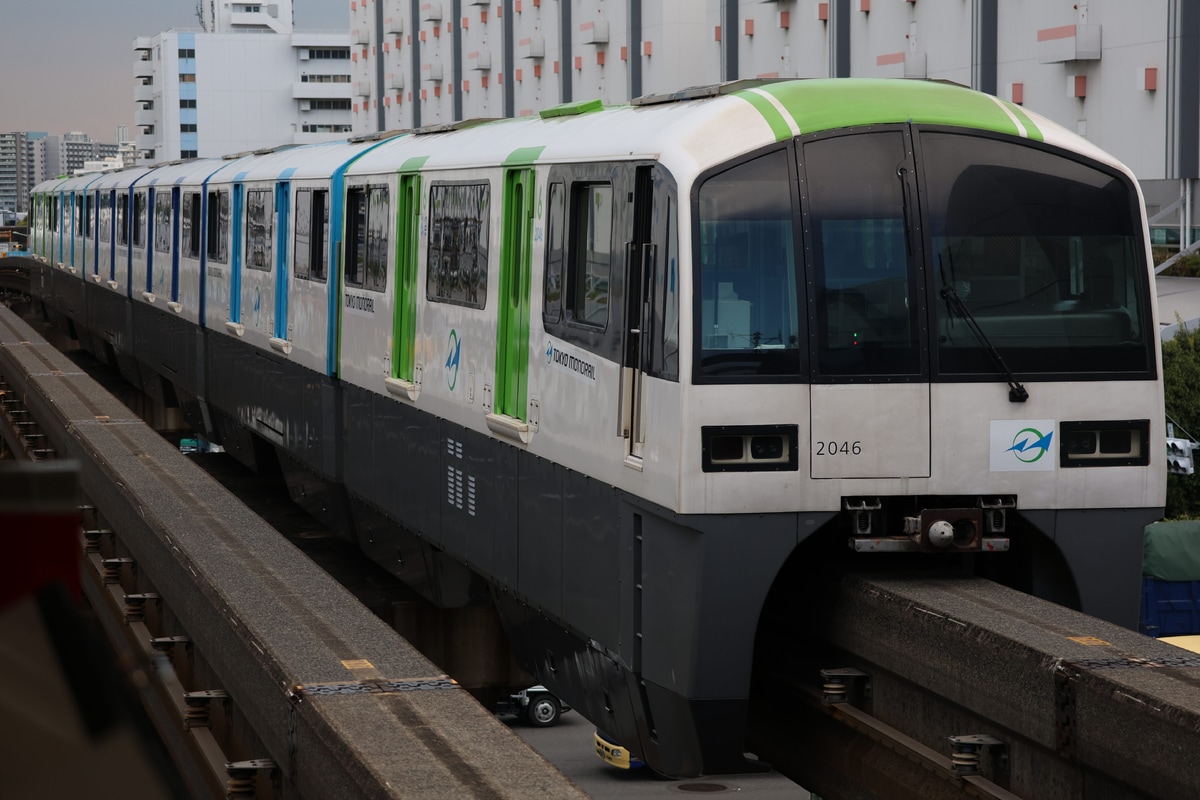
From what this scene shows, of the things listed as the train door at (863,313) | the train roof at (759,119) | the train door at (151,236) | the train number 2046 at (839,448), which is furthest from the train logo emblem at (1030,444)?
the train door at (151,236)

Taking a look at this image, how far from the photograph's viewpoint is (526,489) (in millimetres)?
7980

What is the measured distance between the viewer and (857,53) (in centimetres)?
3145

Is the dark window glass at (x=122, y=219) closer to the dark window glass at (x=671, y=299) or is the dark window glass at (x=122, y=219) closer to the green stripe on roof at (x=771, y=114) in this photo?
the green stripe on roof at (x=771, y=114)

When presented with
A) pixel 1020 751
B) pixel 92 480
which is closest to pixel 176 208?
pixel 92 480

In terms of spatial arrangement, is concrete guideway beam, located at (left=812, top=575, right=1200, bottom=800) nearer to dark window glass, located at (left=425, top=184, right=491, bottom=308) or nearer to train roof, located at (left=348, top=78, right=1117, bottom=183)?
train roof, located at (left=348, top=78, right=1117, bottom=183)

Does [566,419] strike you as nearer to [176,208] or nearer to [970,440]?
[970,440]

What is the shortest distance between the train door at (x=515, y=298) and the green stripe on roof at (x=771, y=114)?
66.5 inches

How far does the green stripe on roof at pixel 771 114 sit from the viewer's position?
634 cm

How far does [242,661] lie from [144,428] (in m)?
6.95

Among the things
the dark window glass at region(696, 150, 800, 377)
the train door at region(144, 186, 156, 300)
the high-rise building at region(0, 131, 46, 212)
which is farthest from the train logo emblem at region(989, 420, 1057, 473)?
the train door at region(144, 186, 156, 300)

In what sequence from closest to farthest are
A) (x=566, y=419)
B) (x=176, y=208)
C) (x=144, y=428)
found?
(x=566, y=419) → (x=144, y=428) → (x=176, y=208)

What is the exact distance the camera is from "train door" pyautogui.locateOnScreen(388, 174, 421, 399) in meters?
10.1

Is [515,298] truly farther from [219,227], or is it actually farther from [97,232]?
[97,232]

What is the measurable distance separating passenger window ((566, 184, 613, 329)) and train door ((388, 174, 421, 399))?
9.31ft
